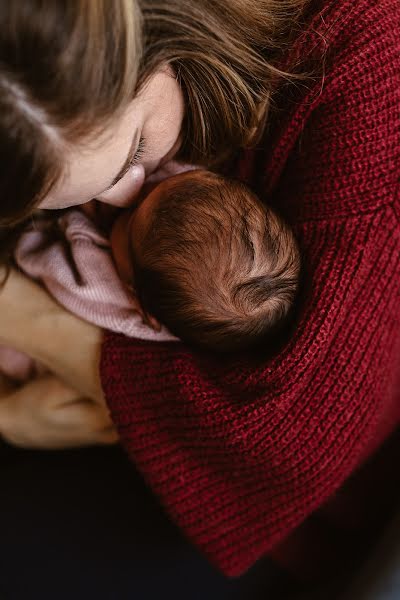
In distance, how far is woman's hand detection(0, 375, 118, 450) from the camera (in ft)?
3.04

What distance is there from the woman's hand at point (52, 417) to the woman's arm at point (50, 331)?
0.12 ft

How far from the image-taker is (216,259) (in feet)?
2.37

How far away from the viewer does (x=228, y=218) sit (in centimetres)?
71

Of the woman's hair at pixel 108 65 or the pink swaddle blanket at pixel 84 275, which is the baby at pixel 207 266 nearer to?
the pink swaddle blanket at pixel 84 275

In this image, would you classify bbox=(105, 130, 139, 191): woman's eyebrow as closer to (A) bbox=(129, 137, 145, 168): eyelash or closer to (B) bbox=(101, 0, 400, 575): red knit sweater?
(A) bbox=(129, 137, 145, 168): eyelash

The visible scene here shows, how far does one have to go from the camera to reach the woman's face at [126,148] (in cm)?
59

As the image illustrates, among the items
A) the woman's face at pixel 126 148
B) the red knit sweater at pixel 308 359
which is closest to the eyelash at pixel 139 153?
the woman's face at pixel 126 148

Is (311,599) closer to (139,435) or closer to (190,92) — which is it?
(139,435)

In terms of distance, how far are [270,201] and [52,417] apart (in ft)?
1.51

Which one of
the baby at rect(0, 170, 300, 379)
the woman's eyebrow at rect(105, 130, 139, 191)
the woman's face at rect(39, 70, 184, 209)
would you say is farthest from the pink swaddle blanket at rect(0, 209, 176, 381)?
the woman's eyebrow at rect(105, 130, 139, 191)

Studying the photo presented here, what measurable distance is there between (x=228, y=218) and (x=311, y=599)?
0.62 metres

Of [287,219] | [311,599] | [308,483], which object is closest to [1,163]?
[287,219]

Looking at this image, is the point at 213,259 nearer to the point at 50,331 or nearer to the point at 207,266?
the point at 207,266

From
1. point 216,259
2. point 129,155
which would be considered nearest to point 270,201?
point 216,259
